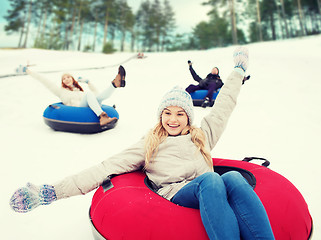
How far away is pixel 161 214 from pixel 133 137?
7.94 feet

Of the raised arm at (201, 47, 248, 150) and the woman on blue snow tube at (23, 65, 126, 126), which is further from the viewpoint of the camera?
the woman on blue snow tube at (23, 65, 126, 126)

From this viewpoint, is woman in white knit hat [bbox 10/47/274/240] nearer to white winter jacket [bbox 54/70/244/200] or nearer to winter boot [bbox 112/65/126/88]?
white winter jacket [bbox 54/70/244/200]

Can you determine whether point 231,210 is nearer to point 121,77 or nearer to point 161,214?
point 161,214

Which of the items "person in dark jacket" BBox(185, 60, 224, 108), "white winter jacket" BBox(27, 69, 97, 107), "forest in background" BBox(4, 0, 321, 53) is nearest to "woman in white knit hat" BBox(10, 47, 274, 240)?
"white winter jacket" BBox(27, 69, 97, 107)

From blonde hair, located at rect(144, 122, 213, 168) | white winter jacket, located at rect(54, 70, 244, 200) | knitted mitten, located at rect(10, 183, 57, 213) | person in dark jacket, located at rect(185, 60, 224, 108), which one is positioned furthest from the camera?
person in dark jacket, located at rect(185, 60, 224, 108)

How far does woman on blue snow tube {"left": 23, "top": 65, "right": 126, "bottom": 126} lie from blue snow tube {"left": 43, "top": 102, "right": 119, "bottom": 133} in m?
0.09

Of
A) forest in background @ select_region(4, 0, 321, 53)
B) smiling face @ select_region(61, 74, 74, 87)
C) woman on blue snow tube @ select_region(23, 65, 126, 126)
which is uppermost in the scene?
forest in background @ select_region(4, 0, 321, 53)

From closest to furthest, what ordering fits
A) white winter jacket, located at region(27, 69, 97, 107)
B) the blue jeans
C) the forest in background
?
the blue jeans, white winter jacket, located at region(27, 69, 97, 107), the forest in background

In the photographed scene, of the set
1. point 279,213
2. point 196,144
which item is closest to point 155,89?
point 196,144

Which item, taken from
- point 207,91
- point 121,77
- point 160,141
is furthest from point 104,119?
point 207,91

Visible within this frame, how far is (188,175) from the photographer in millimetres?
1444

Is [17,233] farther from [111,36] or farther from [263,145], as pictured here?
[111,36]

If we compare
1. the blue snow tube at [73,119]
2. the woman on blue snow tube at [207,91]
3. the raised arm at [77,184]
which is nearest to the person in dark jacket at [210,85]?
the woman on blue snow tube at [207,91]

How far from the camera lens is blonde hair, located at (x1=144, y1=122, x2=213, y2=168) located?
1.52m
